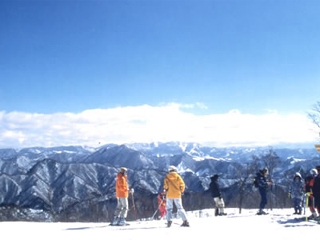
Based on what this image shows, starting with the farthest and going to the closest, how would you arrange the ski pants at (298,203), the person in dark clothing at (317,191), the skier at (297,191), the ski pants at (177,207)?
the ski pants at (298,203), the skier at (297,191), the person in dark clothing at (317,191), the ski pants at (177,207)

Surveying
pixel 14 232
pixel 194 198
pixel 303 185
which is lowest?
pixel 194 198

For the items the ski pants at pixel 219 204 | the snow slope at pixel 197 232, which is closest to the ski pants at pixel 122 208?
the snow slope at pixel 197 232

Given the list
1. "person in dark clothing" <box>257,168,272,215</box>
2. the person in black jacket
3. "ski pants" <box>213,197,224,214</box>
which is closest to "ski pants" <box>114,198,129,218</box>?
the person in black jacket

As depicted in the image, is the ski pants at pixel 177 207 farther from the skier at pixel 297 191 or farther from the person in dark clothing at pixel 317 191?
the skier at pixel 297 191

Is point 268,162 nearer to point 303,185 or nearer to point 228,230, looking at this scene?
point 303,185

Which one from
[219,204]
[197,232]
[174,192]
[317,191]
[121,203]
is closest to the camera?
[197,232]

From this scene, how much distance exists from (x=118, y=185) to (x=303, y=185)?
10.7 m

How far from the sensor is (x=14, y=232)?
42.9 feet

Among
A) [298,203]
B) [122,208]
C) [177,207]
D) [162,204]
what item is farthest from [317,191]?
[162,204]

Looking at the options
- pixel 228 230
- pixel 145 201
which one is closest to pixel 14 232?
pixel 228 230

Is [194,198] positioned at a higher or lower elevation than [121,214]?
lower

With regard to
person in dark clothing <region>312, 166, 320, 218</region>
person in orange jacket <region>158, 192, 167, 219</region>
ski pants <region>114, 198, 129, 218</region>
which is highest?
person in dark clothing <region>312, 166, 320, 218</region>

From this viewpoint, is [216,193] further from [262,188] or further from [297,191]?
[297,191]

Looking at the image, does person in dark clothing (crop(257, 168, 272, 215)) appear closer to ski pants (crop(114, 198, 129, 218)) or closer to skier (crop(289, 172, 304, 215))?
skier (crop(289, 172, 304, 215))
